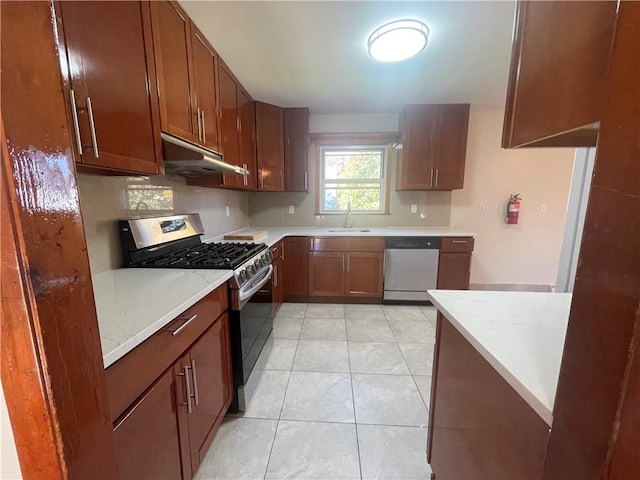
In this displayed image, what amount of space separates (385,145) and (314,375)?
2899mm

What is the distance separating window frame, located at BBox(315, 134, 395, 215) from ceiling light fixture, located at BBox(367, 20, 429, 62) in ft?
4.89

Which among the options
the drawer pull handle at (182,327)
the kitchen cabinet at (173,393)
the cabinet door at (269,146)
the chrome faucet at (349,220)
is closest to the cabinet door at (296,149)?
the cabinet door at (269,146)

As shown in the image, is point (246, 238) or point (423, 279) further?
point (423, 279)

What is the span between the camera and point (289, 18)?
1649 millimetres

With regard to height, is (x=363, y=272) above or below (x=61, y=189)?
below

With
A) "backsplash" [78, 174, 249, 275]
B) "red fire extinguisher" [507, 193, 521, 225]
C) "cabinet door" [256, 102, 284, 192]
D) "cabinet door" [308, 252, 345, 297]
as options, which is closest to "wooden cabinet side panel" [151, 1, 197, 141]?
"backsplash" [78, 174, 249, 275]

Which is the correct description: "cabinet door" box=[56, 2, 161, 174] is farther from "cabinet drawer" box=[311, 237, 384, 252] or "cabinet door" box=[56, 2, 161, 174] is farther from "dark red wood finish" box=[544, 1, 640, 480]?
"cabinet drawer" box=[311, 237, 384, 252]

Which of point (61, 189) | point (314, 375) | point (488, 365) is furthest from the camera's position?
point (314, 375)

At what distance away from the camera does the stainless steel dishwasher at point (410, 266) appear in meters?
3.06

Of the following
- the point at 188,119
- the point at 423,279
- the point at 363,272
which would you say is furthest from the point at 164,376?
the point at 423,279

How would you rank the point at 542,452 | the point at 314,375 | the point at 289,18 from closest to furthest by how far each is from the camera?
1. the point at 542,452
2. the point at 289,18
3. the point at 314,375

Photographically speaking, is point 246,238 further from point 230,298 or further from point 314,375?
point 314,375

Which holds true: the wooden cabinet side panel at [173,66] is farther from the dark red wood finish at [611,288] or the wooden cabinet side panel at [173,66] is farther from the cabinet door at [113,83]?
the dark red wood finish at [611,288]

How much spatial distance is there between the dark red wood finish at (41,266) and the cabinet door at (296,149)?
2.95m
